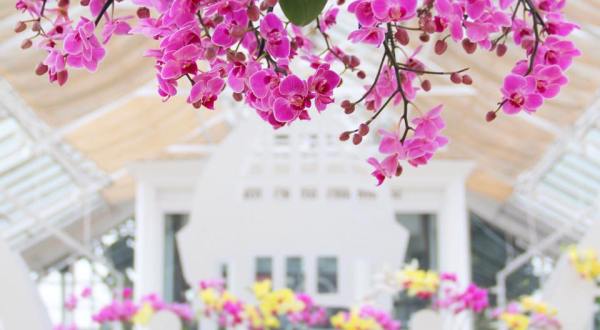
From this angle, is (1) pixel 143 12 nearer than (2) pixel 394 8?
No

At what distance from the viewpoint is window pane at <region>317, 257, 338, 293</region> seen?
1194cm

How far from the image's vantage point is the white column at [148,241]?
11.3m

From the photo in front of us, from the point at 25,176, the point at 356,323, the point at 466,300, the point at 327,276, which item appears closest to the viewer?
the point at 466,300

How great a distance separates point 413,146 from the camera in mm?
924

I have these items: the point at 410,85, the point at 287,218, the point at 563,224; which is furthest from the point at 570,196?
the point at 410,85

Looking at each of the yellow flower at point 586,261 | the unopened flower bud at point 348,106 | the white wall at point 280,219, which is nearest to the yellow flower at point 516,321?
the yellow flower at point 586,261

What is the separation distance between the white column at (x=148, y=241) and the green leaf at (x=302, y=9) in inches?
417

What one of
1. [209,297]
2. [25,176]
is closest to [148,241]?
[25,176]

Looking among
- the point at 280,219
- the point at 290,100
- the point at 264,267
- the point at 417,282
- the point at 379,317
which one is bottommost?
the point at 290,100

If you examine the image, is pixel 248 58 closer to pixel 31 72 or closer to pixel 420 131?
pixel 420 131

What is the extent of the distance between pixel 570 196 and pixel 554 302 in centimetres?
861

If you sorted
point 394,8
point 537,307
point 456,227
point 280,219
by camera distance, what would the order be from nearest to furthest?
point 394,8 → point 537,307 → point 280,219 → point 456,227

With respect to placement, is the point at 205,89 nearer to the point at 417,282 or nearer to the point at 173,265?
the point at 417,282

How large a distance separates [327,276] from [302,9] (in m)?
11.4
